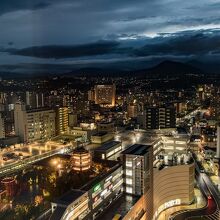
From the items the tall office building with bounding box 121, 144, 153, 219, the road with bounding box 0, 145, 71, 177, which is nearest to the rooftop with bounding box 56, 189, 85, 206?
the tall office building with bounding box 121, 144, 153, 219

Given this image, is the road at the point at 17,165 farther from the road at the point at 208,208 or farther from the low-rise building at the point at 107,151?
the road at the point at 208,208

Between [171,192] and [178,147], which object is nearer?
[171,192]

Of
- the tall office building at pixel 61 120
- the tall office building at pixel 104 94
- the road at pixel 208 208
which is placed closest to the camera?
the road at pixel 208 208

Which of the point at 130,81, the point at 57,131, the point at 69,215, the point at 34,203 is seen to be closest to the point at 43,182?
the point at 34,203

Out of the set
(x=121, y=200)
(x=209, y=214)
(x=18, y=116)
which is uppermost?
(x=18, y=116)

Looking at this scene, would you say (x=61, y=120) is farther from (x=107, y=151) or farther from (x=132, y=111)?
(x=107, y=151)

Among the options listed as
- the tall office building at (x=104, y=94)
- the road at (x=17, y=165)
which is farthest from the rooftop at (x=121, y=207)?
the tall office building at (x=104, y=94)

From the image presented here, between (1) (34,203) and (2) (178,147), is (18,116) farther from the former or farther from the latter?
(1) (34,203)
